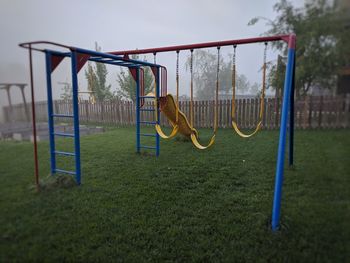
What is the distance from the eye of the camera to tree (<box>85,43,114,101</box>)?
3237 mm

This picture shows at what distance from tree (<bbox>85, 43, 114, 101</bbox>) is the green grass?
1.06m

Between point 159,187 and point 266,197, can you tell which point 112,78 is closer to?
point 159,187

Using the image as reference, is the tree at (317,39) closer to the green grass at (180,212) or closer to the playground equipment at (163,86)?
the playground equipment at (163,86)

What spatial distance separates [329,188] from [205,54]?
633 cm

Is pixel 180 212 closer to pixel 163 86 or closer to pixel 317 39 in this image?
pixel 317 39

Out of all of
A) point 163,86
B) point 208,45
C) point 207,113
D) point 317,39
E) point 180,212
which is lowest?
point 180,212

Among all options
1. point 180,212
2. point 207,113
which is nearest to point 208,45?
point 180,212

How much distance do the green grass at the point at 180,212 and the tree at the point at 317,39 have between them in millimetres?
519

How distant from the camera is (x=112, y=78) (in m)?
4.48

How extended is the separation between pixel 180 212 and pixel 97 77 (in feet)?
9.35

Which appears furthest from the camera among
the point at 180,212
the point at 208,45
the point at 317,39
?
the point at 208,45

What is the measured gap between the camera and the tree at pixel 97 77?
324 cm

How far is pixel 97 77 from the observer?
12.8 feet

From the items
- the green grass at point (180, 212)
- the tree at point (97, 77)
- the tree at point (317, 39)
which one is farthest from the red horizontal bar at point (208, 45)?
the green grass at point (180, 212)
